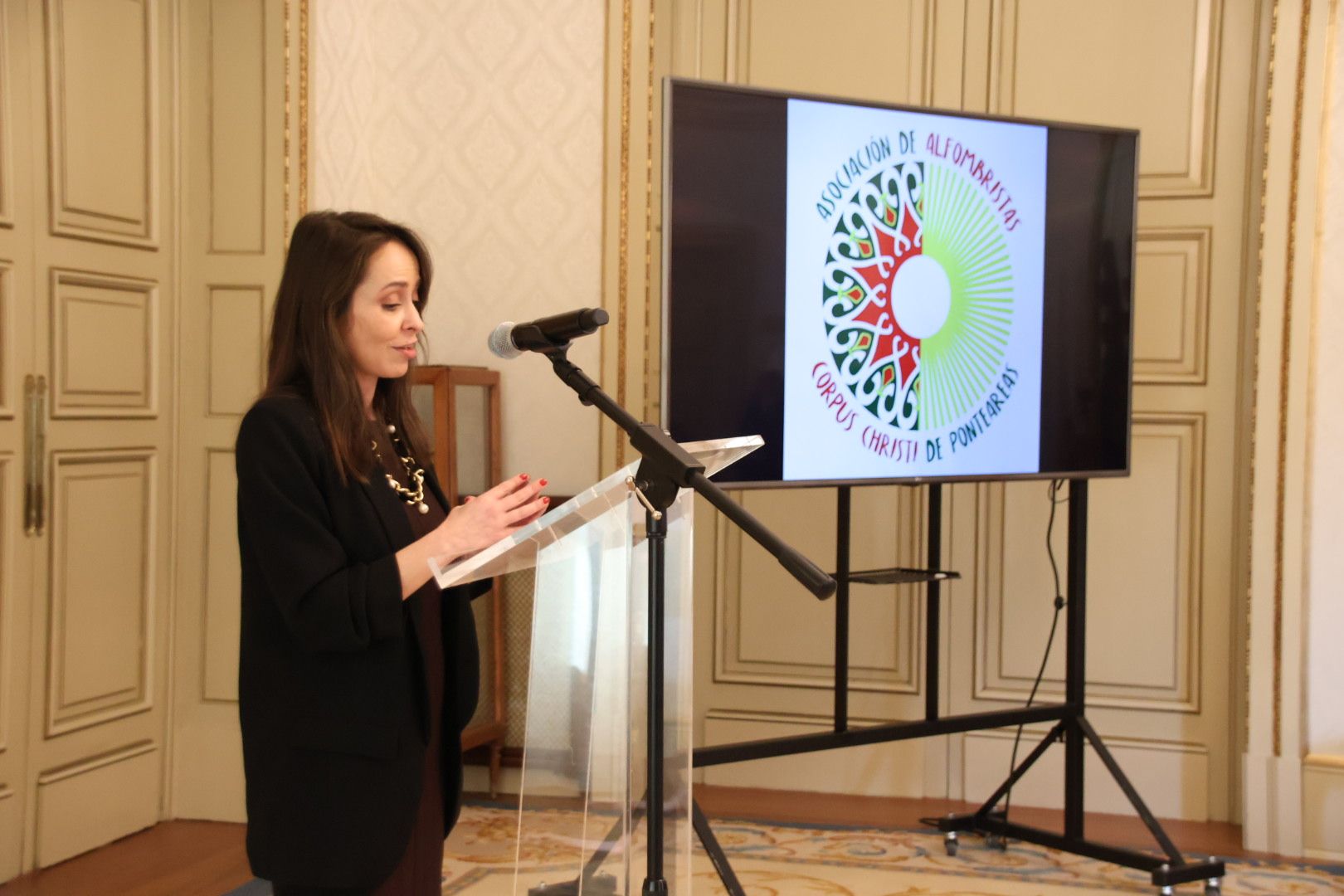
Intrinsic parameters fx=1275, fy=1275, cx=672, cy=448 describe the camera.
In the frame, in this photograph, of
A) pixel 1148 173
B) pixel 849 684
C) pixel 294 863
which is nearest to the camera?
pixel 294 863

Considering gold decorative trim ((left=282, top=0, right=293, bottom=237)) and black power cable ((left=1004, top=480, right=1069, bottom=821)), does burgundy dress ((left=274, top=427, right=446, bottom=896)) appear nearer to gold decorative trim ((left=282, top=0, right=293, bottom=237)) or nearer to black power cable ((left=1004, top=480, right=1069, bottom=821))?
gold decorative trim ((left=282, top=0, right=293, bottom=237))

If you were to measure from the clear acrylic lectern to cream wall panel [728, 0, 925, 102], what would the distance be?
250 centimetres

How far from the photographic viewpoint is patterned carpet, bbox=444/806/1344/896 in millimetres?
2949

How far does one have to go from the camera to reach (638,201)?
3.69 metres

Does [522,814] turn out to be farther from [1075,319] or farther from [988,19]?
[988,19]

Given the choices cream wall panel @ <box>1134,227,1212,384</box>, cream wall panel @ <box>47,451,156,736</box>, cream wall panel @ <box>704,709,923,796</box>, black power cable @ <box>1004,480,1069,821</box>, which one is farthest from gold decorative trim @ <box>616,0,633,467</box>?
cream wall panel @ <box>1134,227,1212,384</box>

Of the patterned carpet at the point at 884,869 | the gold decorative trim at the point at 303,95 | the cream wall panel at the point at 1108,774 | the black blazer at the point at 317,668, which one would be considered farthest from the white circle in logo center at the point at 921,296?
the gold decorative trim at the point at 303,95

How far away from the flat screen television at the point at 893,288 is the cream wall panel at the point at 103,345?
1510 mm

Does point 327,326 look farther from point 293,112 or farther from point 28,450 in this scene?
point 293,112

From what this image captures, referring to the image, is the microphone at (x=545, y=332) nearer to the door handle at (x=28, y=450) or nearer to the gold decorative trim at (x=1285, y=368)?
the door handle at (x=28, y=450)

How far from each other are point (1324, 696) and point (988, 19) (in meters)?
2.03

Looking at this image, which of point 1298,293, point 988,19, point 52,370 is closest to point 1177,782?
point 1298,293

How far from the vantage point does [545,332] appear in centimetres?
150

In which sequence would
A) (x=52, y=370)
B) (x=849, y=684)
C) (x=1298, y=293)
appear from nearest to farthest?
1. (x=52, y=370)
2. (x=1298, y=293)
3. (x=849, y=684)
